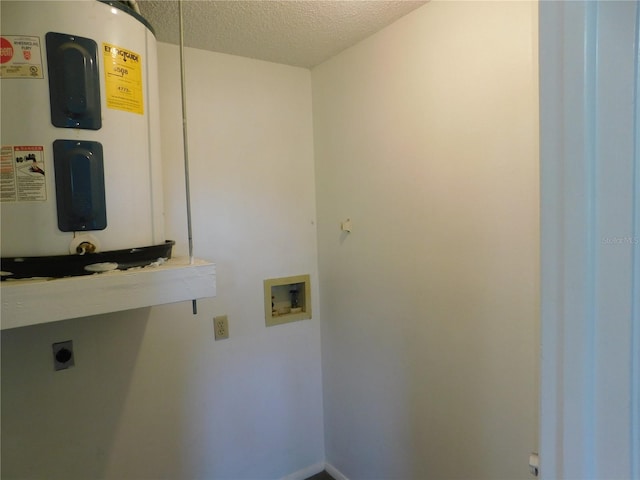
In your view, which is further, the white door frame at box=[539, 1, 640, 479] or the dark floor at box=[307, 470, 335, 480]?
the dark floor at box=[307, 470, 335, 480]

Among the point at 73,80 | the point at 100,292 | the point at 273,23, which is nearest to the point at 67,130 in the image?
the point at 73,80

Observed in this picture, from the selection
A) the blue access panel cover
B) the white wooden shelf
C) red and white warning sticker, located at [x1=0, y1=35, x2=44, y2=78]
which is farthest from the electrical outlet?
red and white warning sticker, located at [x1=0, y1=35, x2=44, y2=78]

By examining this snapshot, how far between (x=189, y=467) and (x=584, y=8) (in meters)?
2.00

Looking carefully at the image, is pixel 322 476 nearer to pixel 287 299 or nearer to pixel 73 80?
pixel 287 299

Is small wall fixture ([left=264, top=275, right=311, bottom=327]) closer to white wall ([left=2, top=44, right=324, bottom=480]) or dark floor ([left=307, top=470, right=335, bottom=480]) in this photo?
white wall ([left=2, top=44, right=324, bottom=480])

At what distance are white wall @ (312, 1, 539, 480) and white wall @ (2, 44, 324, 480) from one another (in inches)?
7.5

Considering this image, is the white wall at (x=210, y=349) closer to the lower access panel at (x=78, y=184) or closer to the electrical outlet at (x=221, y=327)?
the electrical outlet at (x=221, y=327)

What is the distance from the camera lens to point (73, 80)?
83 centimetres

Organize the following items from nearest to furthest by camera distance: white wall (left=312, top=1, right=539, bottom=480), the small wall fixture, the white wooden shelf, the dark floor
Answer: the white wooden shelf < white wall (left=312, top=1, right=539, bottom=480) < the small wall fixture < the dark floor

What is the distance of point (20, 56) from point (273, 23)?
89cm

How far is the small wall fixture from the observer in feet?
6.11

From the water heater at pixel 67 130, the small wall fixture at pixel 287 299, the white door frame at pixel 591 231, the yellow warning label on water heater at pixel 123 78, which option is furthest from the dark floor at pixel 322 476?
the yellow warning label on water heater at pixel 123 78

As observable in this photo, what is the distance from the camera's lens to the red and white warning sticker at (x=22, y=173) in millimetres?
805

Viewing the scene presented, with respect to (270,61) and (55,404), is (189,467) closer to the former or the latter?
A: (55,404)
